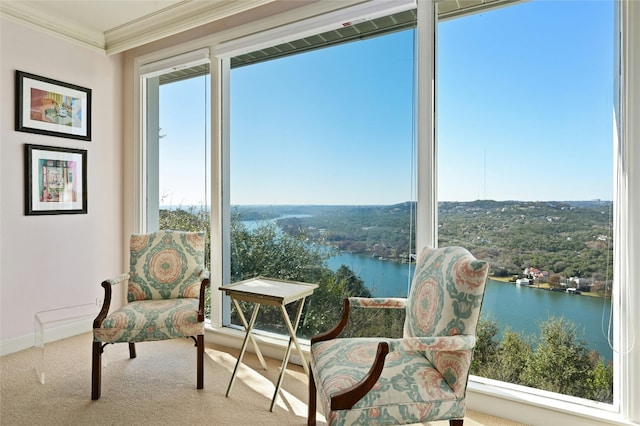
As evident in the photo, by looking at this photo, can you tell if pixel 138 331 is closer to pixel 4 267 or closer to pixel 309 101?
pixel 4 267

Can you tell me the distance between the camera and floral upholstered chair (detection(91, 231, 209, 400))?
7.25 feet

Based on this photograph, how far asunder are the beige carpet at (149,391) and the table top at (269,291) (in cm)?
62

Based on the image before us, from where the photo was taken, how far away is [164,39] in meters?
3.50

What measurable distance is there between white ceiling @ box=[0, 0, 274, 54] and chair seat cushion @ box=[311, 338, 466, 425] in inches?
99.6

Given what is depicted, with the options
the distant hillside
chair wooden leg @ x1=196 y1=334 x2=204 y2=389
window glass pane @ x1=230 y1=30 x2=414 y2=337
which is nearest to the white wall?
window glass pane @ x1=230 y1=30 x2=414 y2=337

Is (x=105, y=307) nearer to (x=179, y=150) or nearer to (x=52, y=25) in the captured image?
(x=179, y=150)

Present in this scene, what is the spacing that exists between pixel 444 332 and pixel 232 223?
2137 mm

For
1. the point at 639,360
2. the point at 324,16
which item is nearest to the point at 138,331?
the point at 324,16

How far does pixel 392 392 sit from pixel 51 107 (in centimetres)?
356

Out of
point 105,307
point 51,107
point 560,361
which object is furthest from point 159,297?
point 560,361

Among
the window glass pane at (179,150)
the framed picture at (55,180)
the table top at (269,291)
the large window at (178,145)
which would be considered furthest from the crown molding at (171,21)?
the table top at (269,291)

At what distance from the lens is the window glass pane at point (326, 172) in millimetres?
2463

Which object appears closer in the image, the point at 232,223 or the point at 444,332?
the point at 444,332

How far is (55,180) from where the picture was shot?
128 inches
